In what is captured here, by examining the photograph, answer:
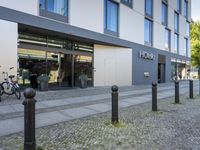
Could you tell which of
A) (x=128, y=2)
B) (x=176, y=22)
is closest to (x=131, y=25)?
(x=128, y=2)

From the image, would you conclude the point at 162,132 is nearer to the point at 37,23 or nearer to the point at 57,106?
the point at 57,106

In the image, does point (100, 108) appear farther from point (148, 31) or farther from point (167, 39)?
point (167, 39)

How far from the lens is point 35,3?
571 inches

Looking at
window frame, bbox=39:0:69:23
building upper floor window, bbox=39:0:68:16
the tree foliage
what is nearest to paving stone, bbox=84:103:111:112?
window frame, bbox=39:0:69:23

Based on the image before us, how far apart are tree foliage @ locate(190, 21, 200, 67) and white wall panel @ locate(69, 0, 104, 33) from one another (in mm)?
33889

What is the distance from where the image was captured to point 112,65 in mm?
23188

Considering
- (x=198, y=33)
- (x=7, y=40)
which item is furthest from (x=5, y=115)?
(x=198, y=33)

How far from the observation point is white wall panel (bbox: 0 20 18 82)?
12.9m

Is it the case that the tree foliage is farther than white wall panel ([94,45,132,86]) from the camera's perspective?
Yes

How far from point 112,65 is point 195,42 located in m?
31.3

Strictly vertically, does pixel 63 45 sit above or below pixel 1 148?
above

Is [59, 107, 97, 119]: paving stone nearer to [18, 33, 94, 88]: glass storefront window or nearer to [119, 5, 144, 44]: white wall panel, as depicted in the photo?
[18, 33, 94, 88]: glass storefront window

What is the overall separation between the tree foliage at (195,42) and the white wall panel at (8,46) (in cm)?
4197

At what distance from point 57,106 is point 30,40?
6.96 m
